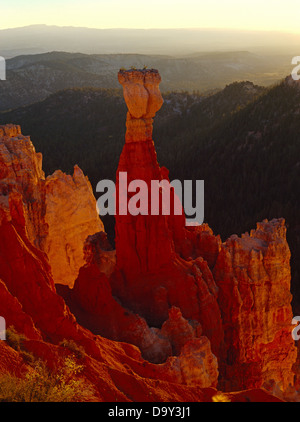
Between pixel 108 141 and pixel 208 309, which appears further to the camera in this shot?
pixel 108 141

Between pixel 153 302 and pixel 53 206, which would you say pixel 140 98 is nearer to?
pixel 153 302

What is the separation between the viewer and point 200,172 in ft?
172

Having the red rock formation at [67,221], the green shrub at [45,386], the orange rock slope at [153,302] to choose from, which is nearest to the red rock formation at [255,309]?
the orange rock slope at [153,302]

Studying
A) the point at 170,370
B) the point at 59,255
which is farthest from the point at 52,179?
the point at 170,370

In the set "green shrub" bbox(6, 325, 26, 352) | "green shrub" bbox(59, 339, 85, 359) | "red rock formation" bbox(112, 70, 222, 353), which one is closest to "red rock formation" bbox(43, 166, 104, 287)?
"red rock formation" bbox(112, 70, 222, 353)

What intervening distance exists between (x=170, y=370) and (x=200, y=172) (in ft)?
139

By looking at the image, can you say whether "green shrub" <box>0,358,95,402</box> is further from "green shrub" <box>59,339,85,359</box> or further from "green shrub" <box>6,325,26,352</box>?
"green shrub" <box>59,339,85,359</box>

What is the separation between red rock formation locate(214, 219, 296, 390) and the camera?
15148 millimetres

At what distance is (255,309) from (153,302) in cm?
375

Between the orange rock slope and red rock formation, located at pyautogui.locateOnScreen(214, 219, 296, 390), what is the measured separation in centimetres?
3

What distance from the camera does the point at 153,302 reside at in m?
13.9

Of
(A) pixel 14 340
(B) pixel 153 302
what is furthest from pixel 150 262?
(A) pixel 14 340
